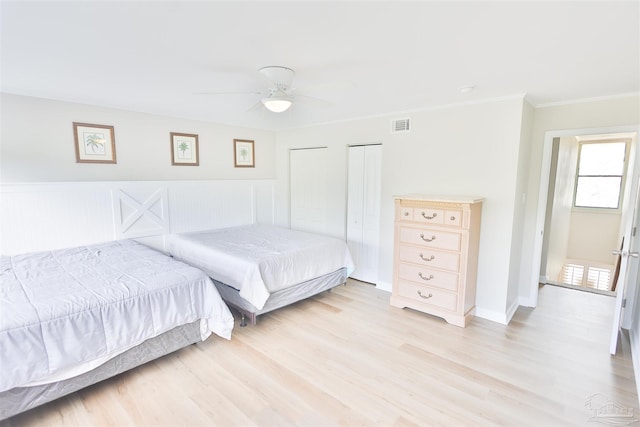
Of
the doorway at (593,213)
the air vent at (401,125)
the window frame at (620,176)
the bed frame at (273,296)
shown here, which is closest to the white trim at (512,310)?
the bed frame at (273,296)

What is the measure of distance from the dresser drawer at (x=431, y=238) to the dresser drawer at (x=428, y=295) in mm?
476

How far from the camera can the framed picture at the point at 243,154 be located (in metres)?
4.87

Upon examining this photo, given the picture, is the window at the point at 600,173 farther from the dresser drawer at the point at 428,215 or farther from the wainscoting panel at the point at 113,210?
the wainscoting panel at the point at 113,210

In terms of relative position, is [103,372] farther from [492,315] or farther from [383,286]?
[492,315]

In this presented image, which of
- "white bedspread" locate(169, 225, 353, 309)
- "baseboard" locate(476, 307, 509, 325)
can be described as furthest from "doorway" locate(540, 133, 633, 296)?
"white bedspread" locate(169, 225, 353, 309)

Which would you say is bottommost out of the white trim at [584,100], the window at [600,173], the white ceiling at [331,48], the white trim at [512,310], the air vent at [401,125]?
the white trim at [512,310]

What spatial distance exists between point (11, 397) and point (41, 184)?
2.24m

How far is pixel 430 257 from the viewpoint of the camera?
327cm

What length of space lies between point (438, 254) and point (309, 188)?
95.2 inches

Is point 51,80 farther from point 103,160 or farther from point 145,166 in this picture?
point 145,166

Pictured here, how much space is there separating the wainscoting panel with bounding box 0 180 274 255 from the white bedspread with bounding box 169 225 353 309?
0.31 m

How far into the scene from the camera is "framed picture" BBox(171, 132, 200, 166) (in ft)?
13.8

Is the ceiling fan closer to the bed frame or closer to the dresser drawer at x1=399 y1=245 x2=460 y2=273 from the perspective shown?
the bed frame

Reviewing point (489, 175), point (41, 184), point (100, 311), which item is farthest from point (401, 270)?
point (41, 184)
